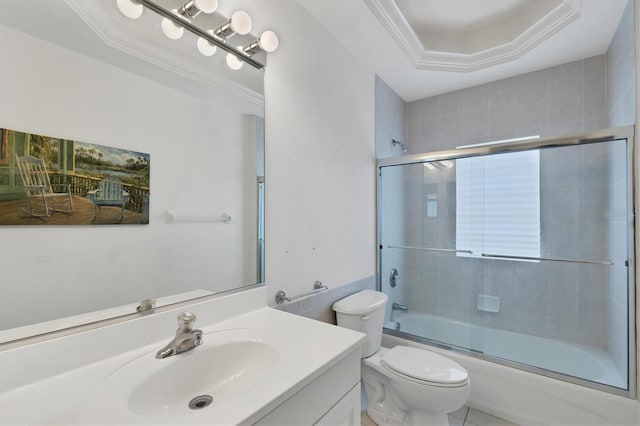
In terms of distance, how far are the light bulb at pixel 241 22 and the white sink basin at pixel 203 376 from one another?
120cm

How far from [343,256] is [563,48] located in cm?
208

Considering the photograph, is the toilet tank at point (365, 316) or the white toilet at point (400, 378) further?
the toilet tank at point (365, 316)

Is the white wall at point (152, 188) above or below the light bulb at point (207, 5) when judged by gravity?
below

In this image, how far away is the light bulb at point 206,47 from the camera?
1.15 meters

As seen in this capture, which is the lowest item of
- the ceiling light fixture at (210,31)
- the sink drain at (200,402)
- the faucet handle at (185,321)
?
the sink drain at (200,402)

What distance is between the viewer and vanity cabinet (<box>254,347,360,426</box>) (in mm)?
707

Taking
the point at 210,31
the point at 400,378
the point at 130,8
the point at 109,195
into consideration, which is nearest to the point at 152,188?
the point at 109,195

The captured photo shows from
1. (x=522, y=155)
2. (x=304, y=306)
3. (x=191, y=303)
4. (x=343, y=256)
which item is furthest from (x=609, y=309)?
(x=191, y=303)

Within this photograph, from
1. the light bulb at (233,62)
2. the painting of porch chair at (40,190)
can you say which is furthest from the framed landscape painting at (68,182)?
the light bulb at (233,62)

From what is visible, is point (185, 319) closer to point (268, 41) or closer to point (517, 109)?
point (268, 41)

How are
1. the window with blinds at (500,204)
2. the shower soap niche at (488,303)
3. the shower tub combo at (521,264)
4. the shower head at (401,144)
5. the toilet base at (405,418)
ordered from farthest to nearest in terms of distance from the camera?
the shower head at (401,144), the shower soap niche at (488,303), the window with blinds at (500,204), the shower tub combo at (521,264), the toilet base at (405,418)

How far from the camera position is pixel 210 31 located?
1174 millimetres

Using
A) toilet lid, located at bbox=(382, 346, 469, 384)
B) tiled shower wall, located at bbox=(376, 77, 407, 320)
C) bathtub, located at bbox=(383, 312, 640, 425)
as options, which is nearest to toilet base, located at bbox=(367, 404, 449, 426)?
toilet lid, located at bbox=(382, 346, 469, 384)

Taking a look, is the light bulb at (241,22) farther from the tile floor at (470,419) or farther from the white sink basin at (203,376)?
the tile floor at (470,419)
